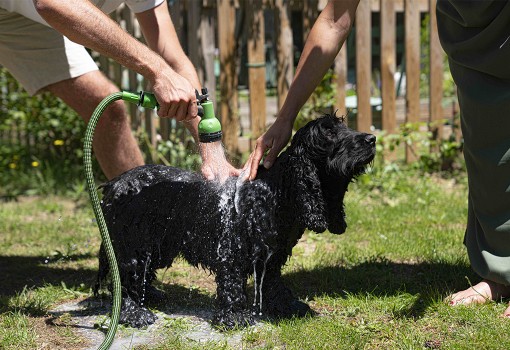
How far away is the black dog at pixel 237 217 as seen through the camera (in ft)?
10.3

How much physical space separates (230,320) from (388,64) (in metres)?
4.10

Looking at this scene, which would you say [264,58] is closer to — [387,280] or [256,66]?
[256,66]

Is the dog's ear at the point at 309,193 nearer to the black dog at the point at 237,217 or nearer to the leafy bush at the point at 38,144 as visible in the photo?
the black dog at the point at 237,217

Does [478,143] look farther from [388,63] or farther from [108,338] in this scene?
[388,63]

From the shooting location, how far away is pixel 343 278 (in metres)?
4.02

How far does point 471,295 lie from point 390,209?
6.70ft

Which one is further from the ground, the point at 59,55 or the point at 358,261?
the point at 59,55

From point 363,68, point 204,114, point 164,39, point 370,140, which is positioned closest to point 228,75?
point 363,68

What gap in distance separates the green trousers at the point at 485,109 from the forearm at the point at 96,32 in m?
1.43

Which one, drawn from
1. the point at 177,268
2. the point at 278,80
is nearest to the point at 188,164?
the point at 278,80

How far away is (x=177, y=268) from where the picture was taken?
4398 mm

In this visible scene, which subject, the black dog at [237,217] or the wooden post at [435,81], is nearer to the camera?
the black dog at [237,217]

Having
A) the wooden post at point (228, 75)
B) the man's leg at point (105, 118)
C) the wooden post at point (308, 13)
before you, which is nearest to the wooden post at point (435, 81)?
the wooden post at point (308, 13)

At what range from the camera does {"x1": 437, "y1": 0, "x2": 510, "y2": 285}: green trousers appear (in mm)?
3287
